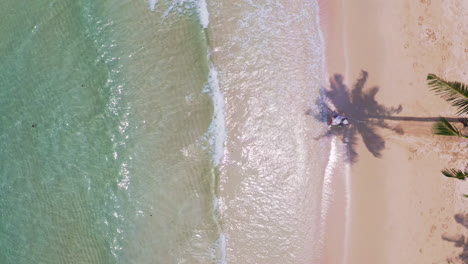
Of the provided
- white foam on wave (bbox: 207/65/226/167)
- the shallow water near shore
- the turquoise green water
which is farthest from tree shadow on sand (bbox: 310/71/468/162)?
the turquoise green water

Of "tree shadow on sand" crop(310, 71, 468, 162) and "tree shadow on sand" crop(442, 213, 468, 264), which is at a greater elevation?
"tree shadow on sand" crop(310, 71, 468, 162)

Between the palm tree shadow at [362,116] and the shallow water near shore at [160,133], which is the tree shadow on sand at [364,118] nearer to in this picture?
the palm tree shadow at [362,116]

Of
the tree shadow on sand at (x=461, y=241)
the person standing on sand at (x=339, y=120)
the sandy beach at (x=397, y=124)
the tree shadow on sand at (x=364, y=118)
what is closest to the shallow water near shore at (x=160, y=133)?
the person standing on sand at (x=339, y=120)

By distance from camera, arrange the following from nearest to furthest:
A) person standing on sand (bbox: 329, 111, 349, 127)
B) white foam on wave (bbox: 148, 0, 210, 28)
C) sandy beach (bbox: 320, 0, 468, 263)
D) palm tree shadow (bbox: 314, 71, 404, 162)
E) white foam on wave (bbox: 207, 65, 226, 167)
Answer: person standing on sand (bbox: 329, 111, 349, 127)
sandy beach (bbox: 320, 0, 468, 263)
palm tree shadow (bbox: 314, 71, 404, 162)
white foam on wave (bbox: 207, 65, 226, 167)
white foam on wave (bbox: 148, 0, 210, 28)

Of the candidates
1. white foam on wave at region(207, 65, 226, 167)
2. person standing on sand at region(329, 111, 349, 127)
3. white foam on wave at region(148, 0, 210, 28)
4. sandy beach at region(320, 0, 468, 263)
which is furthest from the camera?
white foam on wave at region(148, 0, 210, 28)

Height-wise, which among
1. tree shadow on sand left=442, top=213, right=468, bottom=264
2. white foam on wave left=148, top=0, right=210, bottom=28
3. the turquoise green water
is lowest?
tree shadow on sand left=442, top=213, right=468, bottom=264

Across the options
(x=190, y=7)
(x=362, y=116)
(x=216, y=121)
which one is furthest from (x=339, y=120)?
(x=190, y=7)

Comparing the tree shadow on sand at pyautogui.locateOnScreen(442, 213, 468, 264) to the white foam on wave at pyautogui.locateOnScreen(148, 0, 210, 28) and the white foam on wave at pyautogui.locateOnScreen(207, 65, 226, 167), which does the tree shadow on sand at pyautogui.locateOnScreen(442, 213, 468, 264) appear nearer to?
the white foam on wave at pyautogui.locateOnScreen(207, 65, 226, 167)
